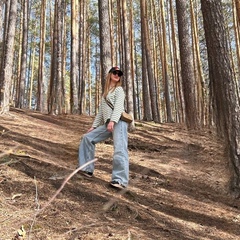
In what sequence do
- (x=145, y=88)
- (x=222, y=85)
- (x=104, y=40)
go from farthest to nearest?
(x=145, y=88) → (x=104, y=40) → (x=222, y=85)

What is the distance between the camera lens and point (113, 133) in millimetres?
3848

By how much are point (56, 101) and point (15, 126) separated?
5.39 metres

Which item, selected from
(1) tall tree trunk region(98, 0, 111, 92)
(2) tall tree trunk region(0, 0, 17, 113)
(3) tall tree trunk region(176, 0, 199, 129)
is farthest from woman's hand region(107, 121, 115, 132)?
(2) tall tree trunk region(0, 0, 17, 113)

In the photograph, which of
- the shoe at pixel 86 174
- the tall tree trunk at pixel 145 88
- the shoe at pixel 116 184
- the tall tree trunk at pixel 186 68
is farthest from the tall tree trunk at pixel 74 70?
the shoe at pixel 116 184

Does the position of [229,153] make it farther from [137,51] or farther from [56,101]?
[137,51]

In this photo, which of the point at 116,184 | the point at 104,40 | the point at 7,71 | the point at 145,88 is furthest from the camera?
the point at 145,88

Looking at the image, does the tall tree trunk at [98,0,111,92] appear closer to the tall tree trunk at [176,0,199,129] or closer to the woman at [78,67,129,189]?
the tall tree trunk at [176,0,199,129]

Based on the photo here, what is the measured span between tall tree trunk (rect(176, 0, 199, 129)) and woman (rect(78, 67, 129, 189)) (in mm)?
4094

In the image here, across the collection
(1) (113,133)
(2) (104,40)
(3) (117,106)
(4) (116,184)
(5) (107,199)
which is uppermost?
(2) (104,40)

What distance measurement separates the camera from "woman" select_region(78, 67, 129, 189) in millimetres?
3740

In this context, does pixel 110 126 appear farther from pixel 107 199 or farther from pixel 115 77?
pixel 107 199

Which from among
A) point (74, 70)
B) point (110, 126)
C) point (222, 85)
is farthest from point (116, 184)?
point (74, 70)

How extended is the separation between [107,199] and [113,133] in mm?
811

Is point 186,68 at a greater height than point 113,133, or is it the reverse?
point 186,68
